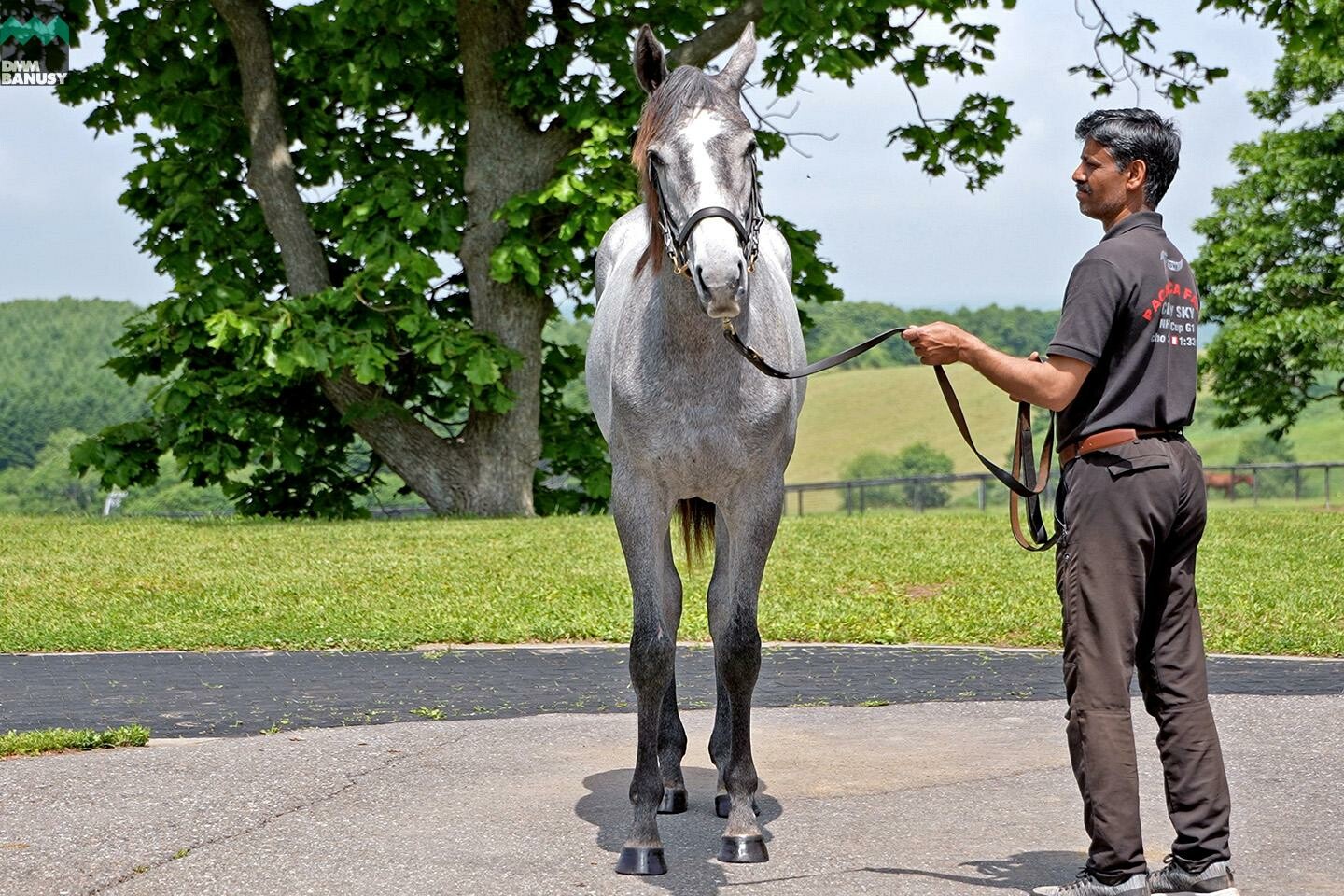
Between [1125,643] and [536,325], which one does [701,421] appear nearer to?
[1125,643]

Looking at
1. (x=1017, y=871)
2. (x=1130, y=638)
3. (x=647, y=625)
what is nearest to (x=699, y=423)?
(x=647, y=625)

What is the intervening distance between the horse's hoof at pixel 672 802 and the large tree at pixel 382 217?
1334 cm

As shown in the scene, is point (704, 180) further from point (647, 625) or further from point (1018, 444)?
point (647, 625)

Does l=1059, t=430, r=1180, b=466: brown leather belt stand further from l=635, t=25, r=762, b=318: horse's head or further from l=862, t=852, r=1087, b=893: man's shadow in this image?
l=862, t=852, r=1087, b=893: man's shadow

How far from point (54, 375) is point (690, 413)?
10306 centimetres

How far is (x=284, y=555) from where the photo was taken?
16.4m

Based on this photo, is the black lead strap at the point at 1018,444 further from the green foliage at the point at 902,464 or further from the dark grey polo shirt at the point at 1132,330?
the green foliage at the point at 902,464

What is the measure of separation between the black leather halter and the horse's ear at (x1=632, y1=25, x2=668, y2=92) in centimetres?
50

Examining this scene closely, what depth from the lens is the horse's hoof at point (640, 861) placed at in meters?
5.50

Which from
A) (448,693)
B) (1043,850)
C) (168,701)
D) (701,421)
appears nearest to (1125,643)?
(1043,850)

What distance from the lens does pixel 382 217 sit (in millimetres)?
20969

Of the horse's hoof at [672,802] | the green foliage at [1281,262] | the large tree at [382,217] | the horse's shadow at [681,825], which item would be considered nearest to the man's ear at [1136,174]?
the horse's shadow at [681,825]

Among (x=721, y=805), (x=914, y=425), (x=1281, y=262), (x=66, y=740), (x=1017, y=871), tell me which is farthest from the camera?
(x=914, y=425)

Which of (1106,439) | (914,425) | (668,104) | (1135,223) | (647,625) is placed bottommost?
(647,625)
